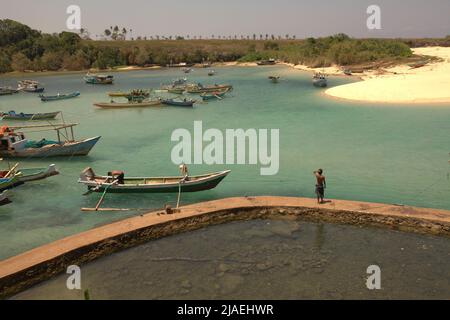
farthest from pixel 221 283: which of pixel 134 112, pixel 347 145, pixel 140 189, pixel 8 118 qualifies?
pixel 8 118

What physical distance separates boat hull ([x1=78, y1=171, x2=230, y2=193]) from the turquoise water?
0.38 metres

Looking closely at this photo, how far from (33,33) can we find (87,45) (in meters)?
19.6

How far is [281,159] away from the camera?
21.7 metres

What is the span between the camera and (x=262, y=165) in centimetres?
2073

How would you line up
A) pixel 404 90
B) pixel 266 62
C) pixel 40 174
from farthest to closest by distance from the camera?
1. pixel 266 62
2. pixel 404 90
3. pixel 40 174

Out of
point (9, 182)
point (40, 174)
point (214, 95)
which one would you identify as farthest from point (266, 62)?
point (9, 182)

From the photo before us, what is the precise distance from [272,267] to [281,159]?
11727 millimetres

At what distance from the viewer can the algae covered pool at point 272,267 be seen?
9.52 metres

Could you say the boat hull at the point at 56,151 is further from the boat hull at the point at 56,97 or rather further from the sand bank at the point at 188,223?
the boat hull at the point at 56,97

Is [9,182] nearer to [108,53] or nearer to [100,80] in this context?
[100,80]

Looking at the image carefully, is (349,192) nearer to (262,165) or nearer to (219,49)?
(262,165)

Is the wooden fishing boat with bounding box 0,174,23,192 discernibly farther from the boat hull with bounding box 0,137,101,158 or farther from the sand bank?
the sand bank

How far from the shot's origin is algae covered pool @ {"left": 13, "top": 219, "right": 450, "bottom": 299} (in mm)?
9524

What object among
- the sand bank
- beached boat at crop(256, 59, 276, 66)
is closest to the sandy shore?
the sand bank
